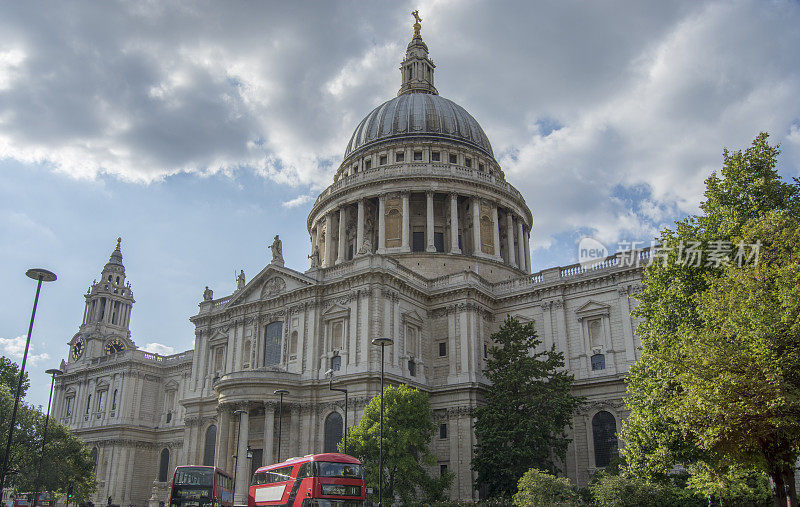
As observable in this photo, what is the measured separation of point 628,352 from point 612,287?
4881 millimetres

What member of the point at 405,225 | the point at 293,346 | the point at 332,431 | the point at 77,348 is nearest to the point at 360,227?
the point at 405,225

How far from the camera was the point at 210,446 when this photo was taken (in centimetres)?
5169

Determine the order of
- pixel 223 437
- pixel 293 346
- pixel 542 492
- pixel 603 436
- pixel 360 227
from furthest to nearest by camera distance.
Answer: pixel 360 227
pixel 293 346
pixel 223 437
pixel 603 436
pixel 542 492

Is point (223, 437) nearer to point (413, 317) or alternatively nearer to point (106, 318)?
point (413, 317)

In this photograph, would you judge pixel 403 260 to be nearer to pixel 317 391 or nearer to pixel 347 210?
pixel 347 210

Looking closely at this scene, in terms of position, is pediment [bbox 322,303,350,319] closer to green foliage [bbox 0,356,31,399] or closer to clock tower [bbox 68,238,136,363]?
green foliage [bbox 0,356,31,399]

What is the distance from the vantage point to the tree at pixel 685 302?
2255 cm

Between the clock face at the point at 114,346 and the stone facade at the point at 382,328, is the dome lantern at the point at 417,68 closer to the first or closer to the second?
the stone facade at the point at 382,328

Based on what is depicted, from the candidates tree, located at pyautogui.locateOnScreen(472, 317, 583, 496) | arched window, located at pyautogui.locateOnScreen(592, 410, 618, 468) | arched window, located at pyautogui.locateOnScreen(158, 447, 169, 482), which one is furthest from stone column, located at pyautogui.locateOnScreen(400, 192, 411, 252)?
arched window, located at pyautogui.locateOnScreen(158, 447, 169, 482)

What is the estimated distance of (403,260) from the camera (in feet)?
193

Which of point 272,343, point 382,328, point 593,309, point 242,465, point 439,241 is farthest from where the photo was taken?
point 439,241

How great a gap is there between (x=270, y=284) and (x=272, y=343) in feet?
15.0

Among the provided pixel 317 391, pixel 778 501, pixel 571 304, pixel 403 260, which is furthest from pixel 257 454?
pixel 778 501

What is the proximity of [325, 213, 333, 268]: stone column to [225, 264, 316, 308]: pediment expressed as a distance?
39.8ft
